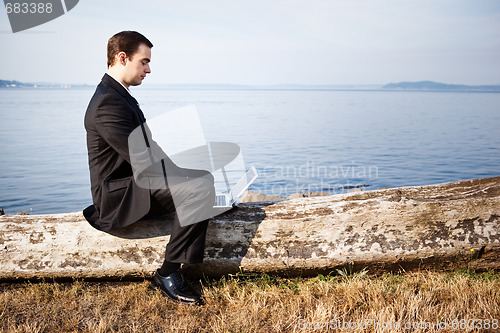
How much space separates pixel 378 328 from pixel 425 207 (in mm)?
1228

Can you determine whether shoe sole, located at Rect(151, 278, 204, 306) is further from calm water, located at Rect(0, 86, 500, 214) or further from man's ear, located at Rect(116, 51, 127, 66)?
calm water, located at Rect(0, 86, 500, 214)

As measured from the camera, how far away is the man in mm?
3248

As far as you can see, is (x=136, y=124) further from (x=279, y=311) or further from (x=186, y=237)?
(x=279, y=311)

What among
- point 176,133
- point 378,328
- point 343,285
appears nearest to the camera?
point 378,328

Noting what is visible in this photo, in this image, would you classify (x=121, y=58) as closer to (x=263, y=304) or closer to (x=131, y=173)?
(x=131, y=173)

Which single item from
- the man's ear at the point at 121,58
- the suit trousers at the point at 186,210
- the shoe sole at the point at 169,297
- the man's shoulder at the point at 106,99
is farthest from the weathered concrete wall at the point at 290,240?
the man's ear at the point at 121,58

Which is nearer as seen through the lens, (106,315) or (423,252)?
(106,315)

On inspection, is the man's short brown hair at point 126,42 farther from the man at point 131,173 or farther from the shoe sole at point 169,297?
the shoe sole at point 169,297

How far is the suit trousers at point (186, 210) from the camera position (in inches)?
131

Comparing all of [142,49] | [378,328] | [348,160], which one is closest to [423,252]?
[378,328]

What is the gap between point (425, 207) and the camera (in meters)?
3.75

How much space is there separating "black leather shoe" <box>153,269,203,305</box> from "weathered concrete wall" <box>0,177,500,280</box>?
219 mm

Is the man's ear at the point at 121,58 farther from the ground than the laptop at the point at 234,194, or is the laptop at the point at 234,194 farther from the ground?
the man's ear at the point at 121,58

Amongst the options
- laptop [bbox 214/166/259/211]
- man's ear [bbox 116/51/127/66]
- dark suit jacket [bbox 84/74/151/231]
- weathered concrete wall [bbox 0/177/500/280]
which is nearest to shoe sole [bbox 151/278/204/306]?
weathered concrete wall [bbox 0/177/500/280]
